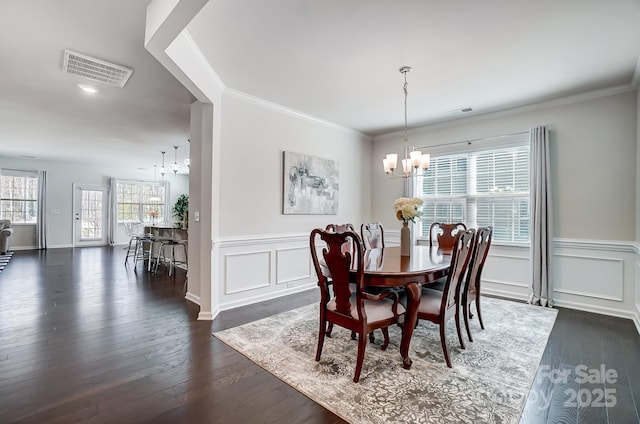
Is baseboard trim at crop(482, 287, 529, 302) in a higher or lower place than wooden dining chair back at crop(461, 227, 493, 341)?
lower

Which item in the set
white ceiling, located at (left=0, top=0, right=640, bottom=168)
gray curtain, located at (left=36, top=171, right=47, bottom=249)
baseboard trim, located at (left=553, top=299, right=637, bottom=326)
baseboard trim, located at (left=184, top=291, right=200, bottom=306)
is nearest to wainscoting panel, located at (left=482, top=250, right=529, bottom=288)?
baseboard trim, located at (left=553, top=299, right=637, bottom=326)

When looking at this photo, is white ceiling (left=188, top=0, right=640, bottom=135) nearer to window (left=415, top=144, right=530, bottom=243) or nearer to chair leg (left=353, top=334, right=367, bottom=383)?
window (left=415, top=144, right=530, bottom=243)

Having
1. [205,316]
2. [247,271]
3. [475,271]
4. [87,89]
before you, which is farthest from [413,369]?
[87,89]

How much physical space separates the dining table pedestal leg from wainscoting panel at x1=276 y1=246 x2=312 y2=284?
230cm

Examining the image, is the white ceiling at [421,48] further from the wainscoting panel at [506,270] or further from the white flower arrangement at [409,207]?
the wainscoting panel at [506,270]

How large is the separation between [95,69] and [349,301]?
3338 mm

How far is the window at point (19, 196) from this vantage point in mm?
8477

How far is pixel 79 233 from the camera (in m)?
9.60

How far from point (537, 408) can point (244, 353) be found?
2065 mm

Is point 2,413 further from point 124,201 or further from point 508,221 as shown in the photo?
point 124,201

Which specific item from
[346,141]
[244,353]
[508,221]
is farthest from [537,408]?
[346,141]

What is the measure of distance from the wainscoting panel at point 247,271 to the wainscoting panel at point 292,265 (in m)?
0.20

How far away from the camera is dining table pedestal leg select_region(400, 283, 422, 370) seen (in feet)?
7.45

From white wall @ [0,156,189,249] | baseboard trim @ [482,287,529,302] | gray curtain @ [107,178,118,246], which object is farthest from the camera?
gray curtain @ [107,178,118,246]
